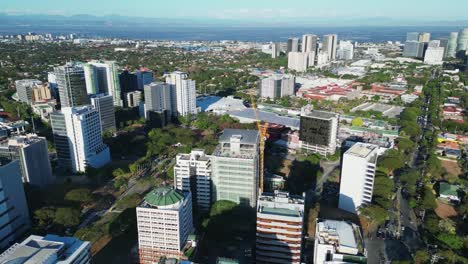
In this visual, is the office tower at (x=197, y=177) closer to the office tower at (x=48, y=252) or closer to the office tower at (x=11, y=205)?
the office tower at (x=11, y=205)

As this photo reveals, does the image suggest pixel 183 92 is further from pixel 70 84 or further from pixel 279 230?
pixel 279 230

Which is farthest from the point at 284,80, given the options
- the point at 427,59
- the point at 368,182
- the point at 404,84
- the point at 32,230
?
the point at 427,59

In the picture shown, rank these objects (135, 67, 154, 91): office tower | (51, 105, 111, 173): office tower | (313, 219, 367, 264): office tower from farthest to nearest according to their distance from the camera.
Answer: (135, 67, 154, 91): office tower, (51, 105, 111, 173): office tower, (313, 219, 367, 264): office tower

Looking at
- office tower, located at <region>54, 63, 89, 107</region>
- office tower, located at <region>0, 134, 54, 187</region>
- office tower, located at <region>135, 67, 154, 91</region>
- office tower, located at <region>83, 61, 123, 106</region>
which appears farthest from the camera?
office tower, located at <region>135, 67, 154, 91</region>

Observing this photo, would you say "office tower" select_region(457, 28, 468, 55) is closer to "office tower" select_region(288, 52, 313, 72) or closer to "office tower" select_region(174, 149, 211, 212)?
"office tower" select_region(288, 52, 313, 72)

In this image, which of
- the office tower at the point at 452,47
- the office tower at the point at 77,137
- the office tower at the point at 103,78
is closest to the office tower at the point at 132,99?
the office tower at the point at 103,78

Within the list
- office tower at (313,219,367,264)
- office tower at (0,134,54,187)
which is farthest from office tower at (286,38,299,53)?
office tower at (313,219,367,264)

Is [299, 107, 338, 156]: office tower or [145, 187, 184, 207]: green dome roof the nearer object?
[145, 187, 184, 207]: green dome roof
